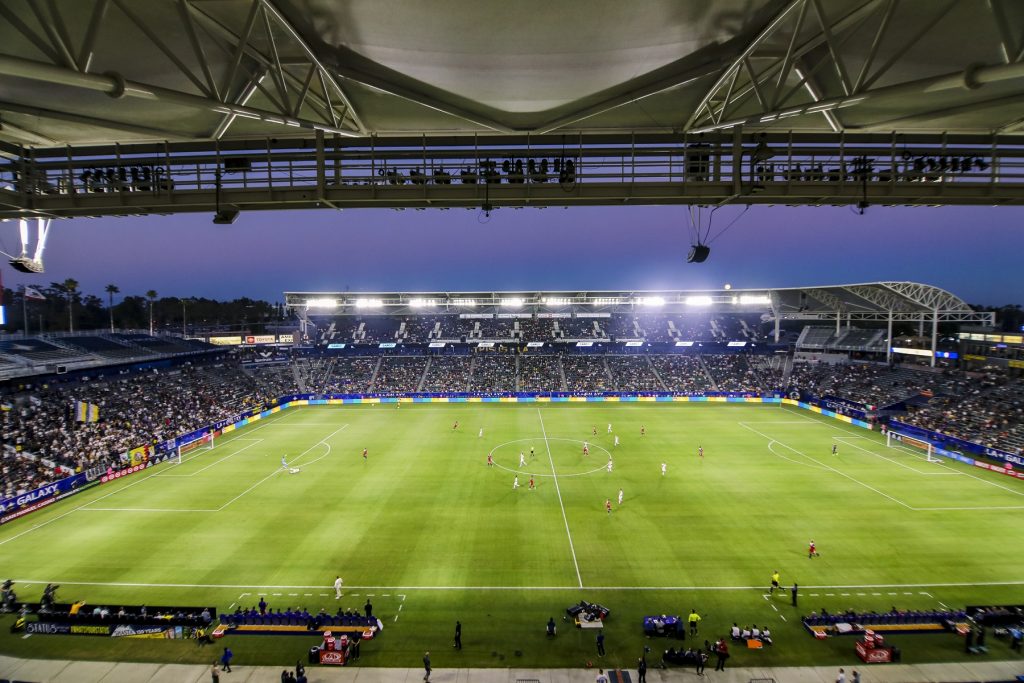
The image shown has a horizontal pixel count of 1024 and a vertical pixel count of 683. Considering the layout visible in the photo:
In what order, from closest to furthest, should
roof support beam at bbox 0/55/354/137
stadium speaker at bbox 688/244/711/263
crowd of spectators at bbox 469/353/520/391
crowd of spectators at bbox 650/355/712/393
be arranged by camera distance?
1. roof support beam at bbox 0/55/354/137
2. stadium speaker at bbox 688/244/711/263
3. crowd of spectators at bbox 650/355/712/393
4. crowd of spectators at bbox 469/353/520/391

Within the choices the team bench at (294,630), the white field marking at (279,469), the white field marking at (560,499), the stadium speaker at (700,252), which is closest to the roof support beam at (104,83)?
the stadium speaker at (700,252)

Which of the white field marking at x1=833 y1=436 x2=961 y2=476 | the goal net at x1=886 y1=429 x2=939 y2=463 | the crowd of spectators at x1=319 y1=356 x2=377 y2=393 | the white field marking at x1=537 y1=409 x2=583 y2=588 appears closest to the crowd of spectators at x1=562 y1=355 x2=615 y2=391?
the white field marking at x1=537 y1=409 x2=583 y2=588

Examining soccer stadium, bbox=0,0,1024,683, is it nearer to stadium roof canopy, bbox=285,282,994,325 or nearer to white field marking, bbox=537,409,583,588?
white field marking, bbox=537,409,583,588

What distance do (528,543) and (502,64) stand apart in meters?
20.0

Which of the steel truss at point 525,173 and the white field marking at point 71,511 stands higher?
the steel truss at point 525,173

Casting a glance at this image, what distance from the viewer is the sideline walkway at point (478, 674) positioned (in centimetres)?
1389

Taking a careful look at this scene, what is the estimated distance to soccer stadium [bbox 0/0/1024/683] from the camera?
8.86 m

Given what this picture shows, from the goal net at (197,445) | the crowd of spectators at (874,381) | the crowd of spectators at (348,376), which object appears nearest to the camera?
the goal net at (197,445)

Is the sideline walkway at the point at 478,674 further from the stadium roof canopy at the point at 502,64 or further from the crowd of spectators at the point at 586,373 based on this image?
the crowd of spectators at the point at 586,373

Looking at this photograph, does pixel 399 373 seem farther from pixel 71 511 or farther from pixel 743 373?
pixel 743 373

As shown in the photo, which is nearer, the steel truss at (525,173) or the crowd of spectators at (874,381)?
the steel truss at (525,173)

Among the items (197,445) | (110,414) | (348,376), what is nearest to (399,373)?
(348,376)

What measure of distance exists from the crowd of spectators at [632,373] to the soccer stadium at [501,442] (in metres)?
17.9

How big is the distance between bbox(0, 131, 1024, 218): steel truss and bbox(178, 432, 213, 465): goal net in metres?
32.1
